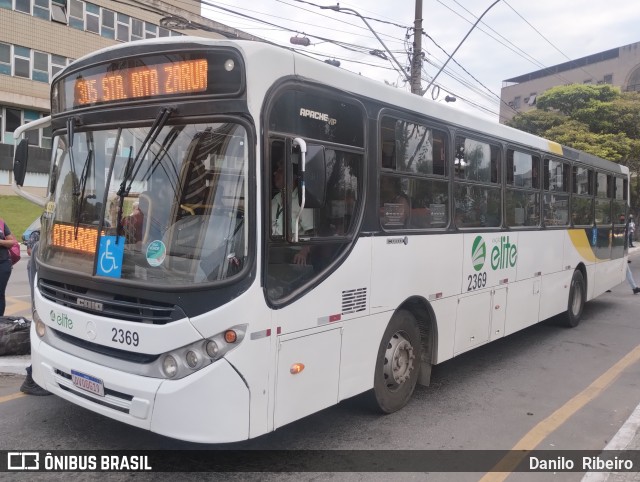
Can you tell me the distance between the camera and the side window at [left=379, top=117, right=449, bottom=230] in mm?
4781

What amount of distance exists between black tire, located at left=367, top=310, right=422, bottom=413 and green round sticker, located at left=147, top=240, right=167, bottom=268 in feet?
6.78

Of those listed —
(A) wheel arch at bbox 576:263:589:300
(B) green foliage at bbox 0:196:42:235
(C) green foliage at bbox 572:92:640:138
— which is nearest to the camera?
(A) wheel arch at bbox 576:263:589:300

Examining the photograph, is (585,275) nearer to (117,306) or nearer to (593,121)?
(117,306)

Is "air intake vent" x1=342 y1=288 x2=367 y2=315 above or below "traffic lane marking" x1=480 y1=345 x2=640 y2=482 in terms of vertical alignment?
above

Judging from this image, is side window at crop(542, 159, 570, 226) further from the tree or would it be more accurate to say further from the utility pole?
the tree

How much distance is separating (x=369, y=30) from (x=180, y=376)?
1209 centimetres

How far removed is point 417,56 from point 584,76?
5351 centimetres

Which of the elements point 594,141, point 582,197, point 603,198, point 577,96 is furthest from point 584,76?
point 582,197

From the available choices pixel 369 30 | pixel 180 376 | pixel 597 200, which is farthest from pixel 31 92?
pixel 180 376

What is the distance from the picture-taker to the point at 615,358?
735cm

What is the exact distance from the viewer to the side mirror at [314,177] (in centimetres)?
357

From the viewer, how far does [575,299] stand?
30.9ft

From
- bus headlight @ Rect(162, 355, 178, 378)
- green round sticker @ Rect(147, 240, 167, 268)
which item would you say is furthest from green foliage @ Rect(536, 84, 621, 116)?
bus headlight @ Rect(162, 355, 178, 378)

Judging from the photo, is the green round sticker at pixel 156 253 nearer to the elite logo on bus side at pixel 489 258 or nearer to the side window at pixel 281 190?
the side window at pixel 281 190
